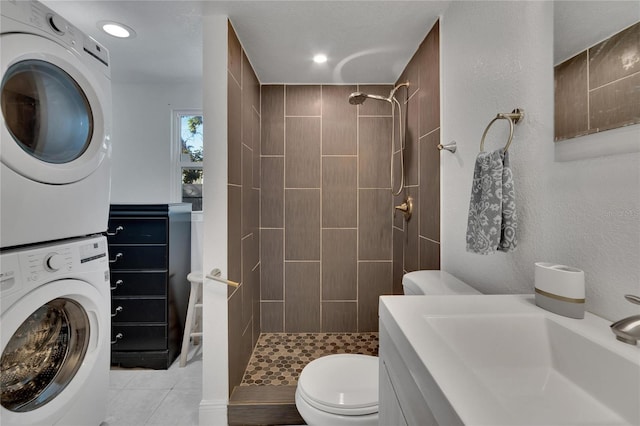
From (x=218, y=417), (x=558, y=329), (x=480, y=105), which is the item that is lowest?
(x=218, y=417)

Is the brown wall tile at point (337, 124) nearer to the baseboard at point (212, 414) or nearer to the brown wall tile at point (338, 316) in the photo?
the brown wall tile at point (338, 316)

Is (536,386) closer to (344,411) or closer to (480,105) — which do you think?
(344,411)

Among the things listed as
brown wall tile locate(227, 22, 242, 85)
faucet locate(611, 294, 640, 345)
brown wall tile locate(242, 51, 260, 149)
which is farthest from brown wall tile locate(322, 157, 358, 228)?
faucet locate(611, 294, 640, 345)

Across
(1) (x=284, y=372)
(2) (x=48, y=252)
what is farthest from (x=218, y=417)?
(2) (x=48, y=252)

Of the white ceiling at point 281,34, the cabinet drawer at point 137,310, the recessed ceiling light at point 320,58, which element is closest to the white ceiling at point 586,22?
the white ceiling at point 281,34

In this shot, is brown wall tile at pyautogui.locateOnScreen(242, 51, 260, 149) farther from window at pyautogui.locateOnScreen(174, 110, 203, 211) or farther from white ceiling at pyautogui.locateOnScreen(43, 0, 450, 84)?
window at pyautogui.locateOnScreen(174, 110, 203, 211)

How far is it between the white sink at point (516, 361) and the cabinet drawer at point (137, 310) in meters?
1.79

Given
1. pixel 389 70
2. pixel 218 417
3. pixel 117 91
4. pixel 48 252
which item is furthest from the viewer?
pixel 117 91

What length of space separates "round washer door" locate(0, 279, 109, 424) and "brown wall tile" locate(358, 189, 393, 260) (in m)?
1.70

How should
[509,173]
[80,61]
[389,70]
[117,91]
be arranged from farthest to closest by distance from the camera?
[117,91]
[389,70]
[80,61]
[509,173]

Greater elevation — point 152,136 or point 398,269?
point 152,136

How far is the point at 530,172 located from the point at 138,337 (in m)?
2.43

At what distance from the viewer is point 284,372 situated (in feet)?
5.61

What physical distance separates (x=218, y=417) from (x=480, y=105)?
1937mm
